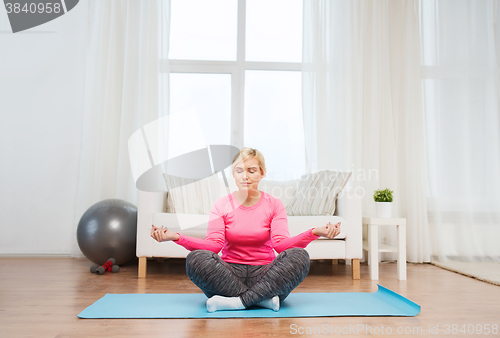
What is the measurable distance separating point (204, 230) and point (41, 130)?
2125 mm

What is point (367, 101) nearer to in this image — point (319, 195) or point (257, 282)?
point (319, 195)

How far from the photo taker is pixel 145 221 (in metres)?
2.59

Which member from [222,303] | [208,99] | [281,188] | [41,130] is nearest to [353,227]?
[281,188]

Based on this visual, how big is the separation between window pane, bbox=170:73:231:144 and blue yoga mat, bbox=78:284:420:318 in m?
1.98

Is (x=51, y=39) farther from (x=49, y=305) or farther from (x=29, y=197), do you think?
(x=49, y=305)

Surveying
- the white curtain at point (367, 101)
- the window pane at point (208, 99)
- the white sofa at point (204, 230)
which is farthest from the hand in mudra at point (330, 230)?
the window pane at point (208, 99)

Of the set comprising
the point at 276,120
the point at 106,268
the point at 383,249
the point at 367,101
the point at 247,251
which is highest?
the point at 367,101

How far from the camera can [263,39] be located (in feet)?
12.4

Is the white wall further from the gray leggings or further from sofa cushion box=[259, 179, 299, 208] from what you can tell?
the gray leggings

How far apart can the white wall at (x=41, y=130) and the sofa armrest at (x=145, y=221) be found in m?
1.26

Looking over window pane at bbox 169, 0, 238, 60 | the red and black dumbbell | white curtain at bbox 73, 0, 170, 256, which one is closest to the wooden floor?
the red and black dumbbell

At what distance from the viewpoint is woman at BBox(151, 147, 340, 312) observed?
1.61m

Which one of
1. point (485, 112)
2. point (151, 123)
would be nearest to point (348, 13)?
point (485, 112)

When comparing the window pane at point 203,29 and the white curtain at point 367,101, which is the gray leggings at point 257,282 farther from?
the window pane at point 203,29
